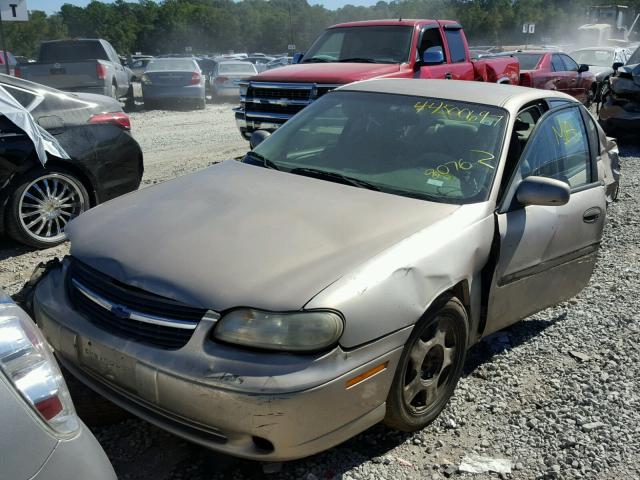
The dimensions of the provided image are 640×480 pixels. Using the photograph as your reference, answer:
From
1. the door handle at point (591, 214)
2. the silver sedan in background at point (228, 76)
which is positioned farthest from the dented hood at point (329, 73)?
the silver sedan in background at point (228, 76)

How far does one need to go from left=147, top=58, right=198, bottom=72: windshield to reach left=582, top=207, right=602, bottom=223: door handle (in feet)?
51.5

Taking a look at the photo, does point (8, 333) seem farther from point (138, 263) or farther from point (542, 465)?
point (542, 465)

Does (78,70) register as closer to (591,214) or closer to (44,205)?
(44,205)

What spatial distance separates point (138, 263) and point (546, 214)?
2297mm

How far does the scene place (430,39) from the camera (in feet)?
32.4

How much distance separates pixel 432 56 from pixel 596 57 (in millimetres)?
14647

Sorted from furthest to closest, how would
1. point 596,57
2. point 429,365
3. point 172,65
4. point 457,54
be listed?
point 596,57, point 172,65, point 457,54, point 429,365

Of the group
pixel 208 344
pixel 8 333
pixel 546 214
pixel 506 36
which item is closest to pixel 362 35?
pixel 546 214

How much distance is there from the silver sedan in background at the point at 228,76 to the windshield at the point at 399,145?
16710 mm

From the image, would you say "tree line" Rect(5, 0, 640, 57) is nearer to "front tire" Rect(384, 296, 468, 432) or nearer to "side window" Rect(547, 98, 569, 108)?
"side window" Rect(547, 98, 569, 108)

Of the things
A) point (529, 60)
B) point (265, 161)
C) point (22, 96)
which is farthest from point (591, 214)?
point (529, 60)

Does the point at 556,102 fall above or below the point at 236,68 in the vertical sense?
above

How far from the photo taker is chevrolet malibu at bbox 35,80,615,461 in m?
2.49

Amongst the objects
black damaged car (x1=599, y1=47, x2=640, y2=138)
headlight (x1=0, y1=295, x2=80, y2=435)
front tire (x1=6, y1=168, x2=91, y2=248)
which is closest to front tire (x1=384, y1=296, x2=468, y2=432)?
headlight (x1=0, y1=295, x2=80, y2=435)
